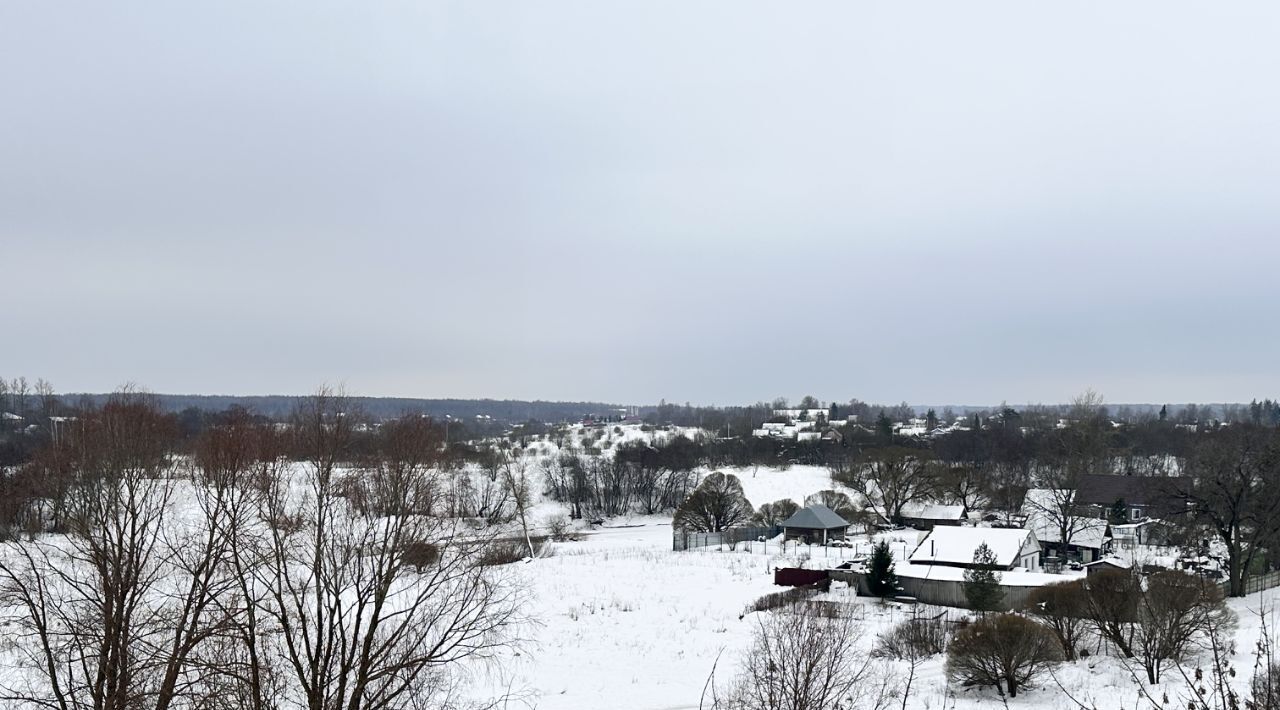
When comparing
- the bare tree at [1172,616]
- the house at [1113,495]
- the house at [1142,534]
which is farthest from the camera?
the house at [1113,495]

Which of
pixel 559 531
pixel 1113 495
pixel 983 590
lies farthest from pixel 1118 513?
pixel 559 531

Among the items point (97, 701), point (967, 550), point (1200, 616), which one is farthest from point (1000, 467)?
point (97, 701)

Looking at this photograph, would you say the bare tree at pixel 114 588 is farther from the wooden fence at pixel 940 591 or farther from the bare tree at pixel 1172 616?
the wooden fence at pixel 940 591

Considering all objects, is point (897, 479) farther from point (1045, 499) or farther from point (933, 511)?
point (1045, 499)

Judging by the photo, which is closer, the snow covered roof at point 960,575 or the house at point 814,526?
the snow covered roof at point 960,575

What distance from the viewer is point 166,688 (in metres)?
11.0

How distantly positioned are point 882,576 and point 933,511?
27768 millimetres

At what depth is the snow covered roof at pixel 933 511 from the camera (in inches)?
2179

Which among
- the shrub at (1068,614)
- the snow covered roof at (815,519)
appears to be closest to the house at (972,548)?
the snow covered roof at (815,519)

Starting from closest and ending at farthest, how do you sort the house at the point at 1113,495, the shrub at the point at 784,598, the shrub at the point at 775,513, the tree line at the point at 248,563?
1. the tree line at the point at 248,563
2. the shrub at the point at 784,598
3. the house at the point at 1113,495
4. the shrub at the point at 775,513

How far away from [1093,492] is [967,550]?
82.8ft

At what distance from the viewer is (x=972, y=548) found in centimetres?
3603

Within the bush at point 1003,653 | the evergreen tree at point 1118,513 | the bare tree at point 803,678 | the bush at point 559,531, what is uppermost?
the bare tree at point 803,678

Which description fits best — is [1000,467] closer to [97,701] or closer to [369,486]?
[369,486]
